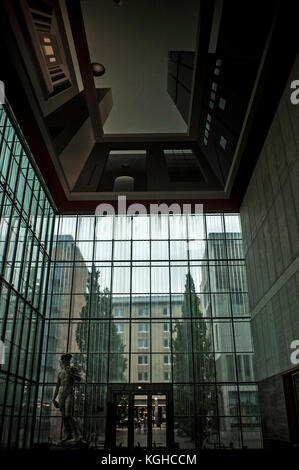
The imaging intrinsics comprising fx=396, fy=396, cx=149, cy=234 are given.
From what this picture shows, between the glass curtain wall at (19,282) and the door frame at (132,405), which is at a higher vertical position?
the glass curtain wall at (19,282)

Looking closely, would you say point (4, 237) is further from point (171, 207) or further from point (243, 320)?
point (243, 320)

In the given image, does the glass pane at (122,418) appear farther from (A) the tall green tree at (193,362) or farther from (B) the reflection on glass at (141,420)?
(A) the tall green tree at (193,362)

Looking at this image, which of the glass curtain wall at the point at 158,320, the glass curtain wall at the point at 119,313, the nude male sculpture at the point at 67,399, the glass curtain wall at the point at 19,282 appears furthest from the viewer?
the glass curtain wall at the point at 158,320

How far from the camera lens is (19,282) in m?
19.2

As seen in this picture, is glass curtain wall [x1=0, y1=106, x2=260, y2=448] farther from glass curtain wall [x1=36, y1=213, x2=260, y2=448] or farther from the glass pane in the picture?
the glass pane

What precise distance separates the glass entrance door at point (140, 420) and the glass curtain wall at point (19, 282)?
4.38 m

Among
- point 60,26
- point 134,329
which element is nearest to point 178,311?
point 134,329

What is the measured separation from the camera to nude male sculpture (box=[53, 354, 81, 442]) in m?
15.5

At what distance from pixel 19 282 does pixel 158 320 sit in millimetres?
8498

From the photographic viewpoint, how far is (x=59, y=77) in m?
17.9

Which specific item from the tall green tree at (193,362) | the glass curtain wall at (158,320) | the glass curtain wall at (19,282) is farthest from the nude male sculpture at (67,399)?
the tall green tree at (193,362)

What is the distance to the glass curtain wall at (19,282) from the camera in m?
17.2

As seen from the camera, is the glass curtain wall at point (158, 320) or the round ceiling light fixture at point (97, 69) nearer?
the round ceiling light fixture at point (97, 69)

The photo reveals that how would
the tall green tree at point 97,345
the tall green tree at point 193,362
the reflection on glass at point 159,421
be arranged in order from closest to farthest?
the reflection on glass at point 159,421
the tall green tree at point 193,362
the tall green tree at point 97,345
